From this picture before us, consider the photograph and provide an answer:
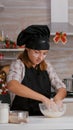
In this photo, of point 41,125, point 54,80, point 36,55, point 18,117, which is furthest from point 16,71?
point 41,125

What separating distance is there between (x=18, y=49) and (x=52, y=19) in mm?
557

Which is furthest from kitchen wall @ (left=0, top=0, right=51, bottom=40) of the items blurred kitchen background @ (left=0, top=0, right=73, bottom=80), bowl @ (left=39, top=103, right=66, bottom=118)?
bowl @ (left=39, top=103, right=66, bottom=118)

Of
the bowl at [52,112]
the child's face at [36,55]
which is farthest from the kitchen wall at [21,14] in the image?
the bowl at [52,112]

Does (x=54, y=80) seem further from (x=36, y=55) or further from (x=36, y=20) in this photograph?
(x=36, y=20)

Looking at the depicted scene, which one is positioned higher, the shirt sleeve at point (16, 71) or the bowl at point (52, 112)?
the shirt sleeve at point (16, 71)

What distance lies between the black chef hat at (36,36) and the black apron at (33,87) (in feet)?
0.77

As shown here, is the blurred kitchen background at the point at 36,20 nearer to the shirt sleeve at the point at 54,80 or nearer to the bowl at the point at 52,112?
the shirt sleeve at the point at 54,80

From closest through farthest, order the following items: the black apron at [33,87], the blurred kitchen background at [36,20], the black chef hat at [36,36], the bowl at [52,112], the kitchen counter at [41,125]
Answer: the kitchen counter at [41,125]
the bowl at [52,112]
the black chef hat at [36,36]
the black apron at [33,87]
the blurred kitchen background at [36,20]

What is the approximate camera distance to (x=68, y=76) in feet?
14.2

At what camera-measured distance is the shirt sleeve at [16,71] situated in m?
2.38

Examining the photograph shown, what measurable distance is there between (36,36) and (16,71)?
0.91ft

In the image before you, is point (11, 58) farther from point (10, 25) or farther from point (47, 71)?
point (47, 71)

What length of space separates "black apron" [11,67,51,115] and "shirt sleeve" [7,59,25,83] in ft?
0.17

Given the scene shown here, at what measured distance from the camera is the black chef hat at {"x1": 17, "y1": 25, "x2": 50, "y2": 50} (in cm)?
238
